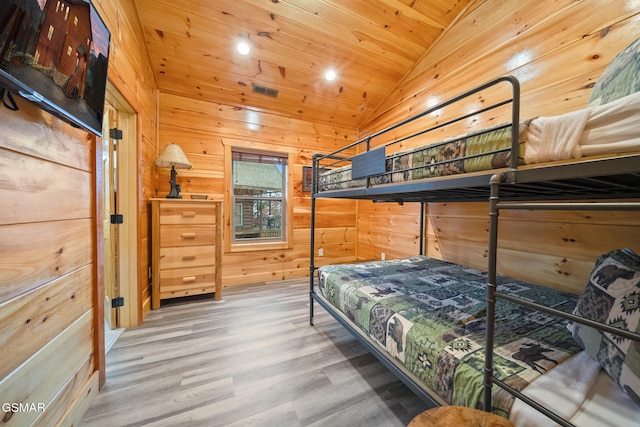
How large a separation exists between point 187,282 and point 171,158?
1326 mm

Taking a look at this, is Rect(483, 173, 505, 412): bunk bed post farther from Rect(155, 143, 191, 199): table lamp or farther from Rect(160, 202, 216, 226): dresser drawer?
Rect(155, 143, 191, 199): table lamp

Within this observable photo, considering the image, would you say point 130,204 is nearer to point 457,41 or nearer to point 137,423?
point 137,423

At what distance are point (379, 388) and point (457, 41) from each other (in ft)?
10.4

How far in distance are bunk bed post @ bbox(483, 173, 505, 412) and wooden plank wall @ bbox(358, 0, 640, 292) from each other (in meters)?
1.43

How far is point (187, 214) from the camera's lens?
238cm

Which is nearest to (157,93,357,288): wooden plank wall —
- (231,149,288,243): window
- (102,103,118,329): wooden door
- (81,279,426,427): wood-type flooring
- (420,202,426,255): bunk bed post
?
(231,149,288,243): window

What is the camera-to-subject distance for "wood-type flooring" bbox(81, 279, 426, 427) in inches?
44.5

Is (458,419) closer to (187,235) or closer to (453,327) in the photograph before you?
(453,327)

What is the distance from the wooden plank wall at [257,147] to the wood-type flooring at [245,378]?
110 cm

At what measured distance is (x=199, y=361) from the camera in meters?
1.53

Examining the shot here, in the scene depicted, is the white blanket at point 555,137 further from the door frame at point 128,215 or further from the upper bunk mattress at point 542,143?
the door frame at point 128,215

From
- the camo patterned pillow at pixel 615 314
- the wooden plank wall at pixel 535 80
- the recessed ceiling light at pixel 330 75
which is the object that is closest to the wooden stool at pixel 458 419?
the camo patterned pillow at pixel 615 314

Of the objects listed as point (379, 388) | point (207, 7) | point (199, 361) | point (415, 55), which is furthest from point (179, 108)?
point (379, 388)

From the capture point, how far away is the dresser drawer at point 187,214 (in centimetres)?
230
